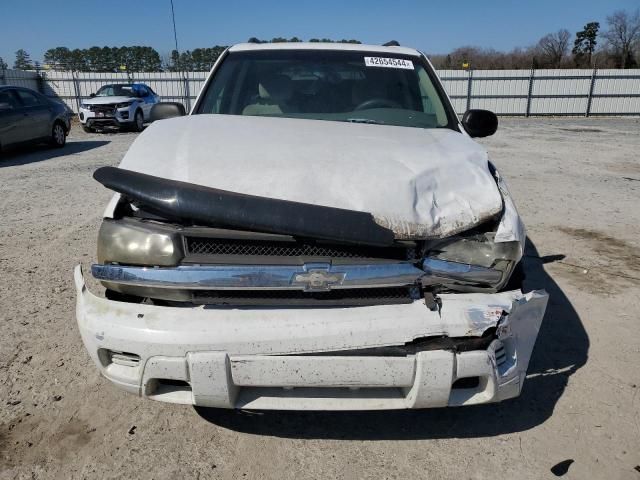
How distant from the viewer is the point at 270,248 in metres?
2.06

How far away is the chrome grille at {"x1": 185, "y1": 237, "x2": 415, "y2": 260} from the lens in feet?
6.73

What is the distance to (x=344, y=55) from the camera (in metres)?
3.75

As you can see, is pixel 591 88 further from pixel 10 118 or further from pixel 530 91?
pixel 10 118

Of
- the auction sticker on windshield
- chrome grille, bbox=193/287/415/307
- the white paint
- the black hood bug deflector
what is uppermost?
the white paint

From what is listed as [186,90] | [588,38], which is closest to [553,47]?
[588,38]

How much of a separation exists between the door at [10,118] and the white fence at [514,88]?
13.5m

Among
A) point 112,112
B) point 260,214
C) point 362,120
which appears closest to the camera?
point 260,214

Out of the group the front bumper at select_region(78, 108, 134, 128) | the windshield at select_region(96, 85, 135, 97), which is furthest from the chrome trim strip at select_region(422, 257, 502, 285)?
the windshield at select_region(96, 85, 135, 97)

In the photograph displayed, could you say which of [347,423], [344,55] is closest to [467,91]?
[344,55]

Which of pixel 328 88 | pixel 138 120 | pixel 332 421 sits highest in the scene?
pixel 328 88

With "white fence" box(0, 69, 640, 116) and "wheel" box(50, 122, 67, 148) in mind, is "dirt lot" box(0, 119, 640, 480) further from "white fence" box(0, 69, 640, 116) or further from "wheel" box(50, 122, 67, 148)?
"white fence" box(0, 69, 640, 116)

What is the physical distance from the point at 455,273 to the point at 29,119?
12.3 metres

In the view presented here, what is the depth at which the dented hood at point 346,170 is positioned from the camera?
6.77 ft

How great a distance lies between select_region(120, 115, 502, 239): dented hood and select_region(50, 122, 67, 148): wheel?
38.4ft
